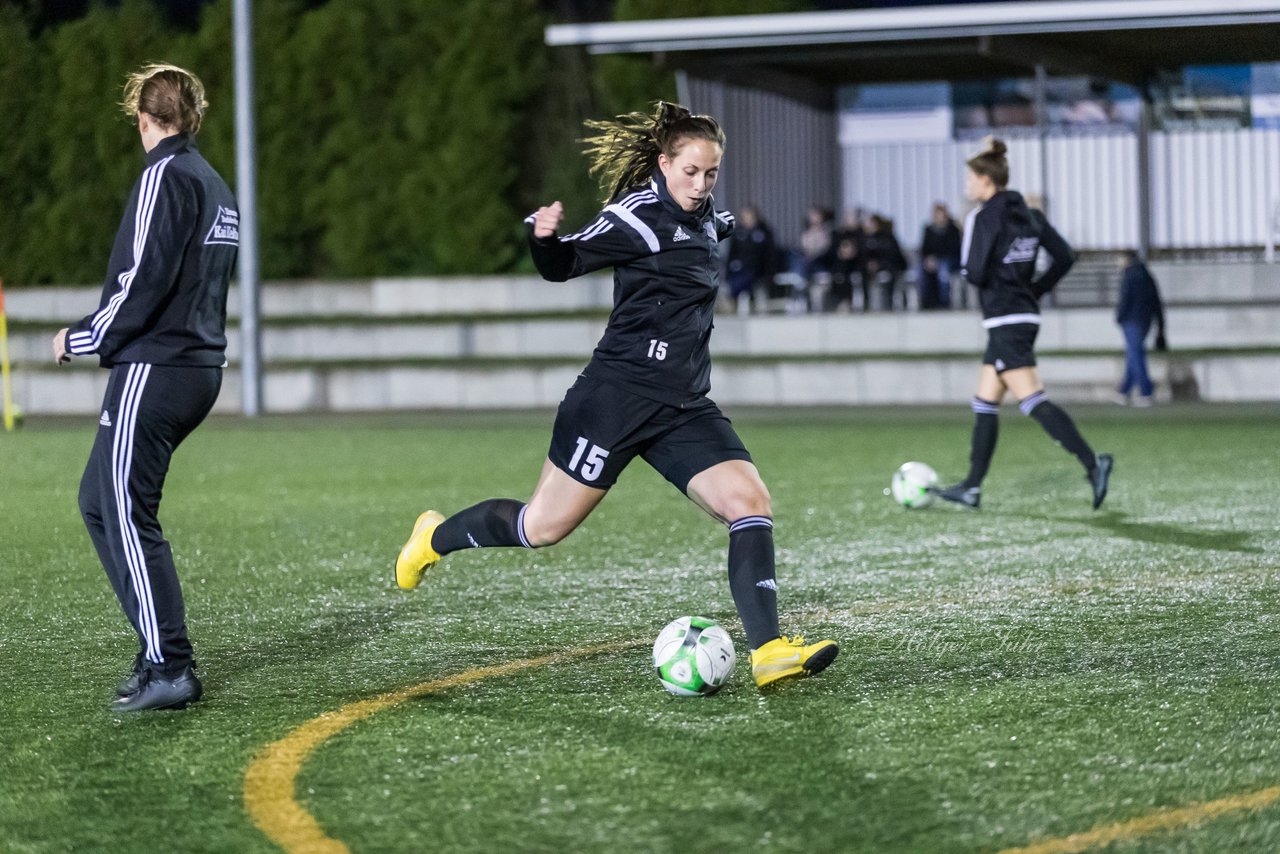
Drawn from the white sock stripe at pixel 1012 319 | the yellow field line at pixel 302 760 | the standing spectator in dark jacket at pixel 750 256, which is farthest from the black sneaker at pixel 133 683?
the standing spectator in dark jacket at pixel 750 256

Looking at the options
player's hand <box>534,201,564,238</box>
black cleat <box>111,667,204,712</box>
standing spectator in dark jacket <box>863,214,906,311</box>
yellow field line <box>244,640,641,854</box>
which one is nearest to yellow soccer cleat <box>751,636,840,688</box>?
yellow field line <box>244,640,641,854</box>

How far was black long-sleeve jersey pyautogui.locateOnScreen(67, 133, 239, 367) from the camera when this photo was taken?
511 cm

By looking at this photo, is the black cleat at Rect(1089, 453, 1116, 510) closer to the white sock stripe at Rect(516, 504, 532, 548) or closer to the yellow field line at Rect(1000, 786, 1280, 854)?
the white sock stripe at Rect(516, 504, 532, 548)

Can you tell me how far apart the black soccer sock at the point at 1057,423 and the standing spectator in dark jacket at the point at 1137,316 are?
1002 cm

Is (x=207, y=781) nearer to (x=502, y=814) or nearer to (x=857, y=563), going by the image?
(x=502, y=814)

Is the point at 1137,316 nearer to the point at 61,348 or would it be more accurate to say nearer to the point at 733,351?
the point at 733,351

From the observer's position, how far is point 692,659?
205 inches

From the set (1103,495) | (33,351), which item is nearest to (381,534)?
(1103,495)

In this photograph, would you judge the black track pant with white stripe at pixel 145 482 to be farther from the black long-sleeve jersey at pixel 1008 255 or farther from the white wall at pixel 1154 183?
the white wall at pixel 1154 183

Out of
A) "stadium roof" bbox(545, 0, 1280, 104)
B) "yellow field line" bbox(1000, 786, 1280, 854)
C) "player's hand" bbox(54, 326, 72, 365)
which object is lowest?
"yellow field line" bbox(1000, 786, 1280, 854)

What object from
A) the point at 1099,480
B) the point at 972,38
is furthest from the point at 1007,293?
the point at 972,38

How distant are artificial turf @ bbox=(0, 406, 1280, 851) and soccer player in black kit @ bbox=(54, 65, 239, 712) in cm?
27

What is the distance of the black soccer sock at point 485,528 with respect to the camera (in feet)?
19.4

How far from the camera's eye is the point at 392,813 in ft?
13.3
